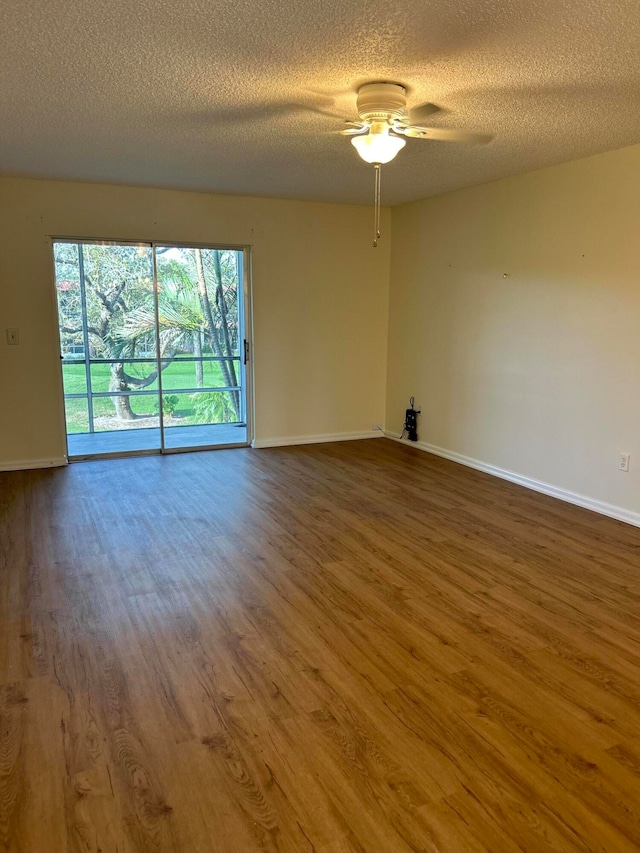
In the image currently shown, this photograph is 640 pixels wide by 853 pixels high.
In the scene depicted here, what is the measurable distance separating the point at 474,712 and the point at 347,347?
181 inches

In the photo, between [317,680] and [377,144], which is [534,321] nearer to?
[377,144]

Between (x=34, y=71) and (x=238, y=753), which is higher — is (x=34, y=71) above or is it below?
above

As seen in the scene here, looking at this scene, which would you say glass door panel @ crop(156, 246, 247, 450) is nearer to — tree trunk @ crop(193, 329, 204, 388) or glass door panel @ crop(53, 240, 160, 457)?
tree trunk @ crop(193, 329, 204, 388)

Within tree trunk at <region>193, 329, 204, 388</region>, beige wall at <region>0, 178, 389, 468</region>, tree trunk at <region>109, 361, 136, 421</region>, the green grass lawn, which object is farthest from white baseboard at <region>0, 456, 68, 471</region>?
tree trunk at <region>193, 329, 204, 388</region>

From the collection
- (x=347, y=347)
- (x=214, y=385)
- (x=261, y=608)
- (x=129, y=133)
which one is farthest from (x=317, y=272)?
(x=261, y=608)

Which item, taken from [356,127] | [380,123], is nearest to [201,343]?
[356,127]

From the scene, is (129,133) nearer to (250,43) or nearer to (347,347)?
(250,43)

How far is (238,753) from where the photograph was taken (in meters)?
1.88

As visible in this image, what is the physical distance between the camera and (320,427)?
20.7ft

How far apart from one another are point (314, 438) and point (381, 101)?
391 centimetres

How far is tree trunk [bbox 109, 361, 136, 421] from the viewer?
5941mm

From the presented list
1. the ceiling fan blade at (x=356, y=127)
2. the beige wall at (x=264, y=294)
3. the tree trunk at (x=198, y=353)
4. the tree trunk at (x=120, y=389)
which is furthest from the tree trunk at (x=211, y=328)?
the ceiling fan blade at (x=356, y=127)

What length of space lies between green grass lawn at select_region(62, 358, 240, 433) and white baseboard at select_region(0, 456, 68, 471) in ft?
2.44

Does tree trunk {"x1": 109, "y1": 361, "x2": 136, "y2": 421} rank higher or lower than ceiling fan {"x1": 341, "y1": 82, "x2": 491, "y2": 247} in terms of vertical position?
lower
